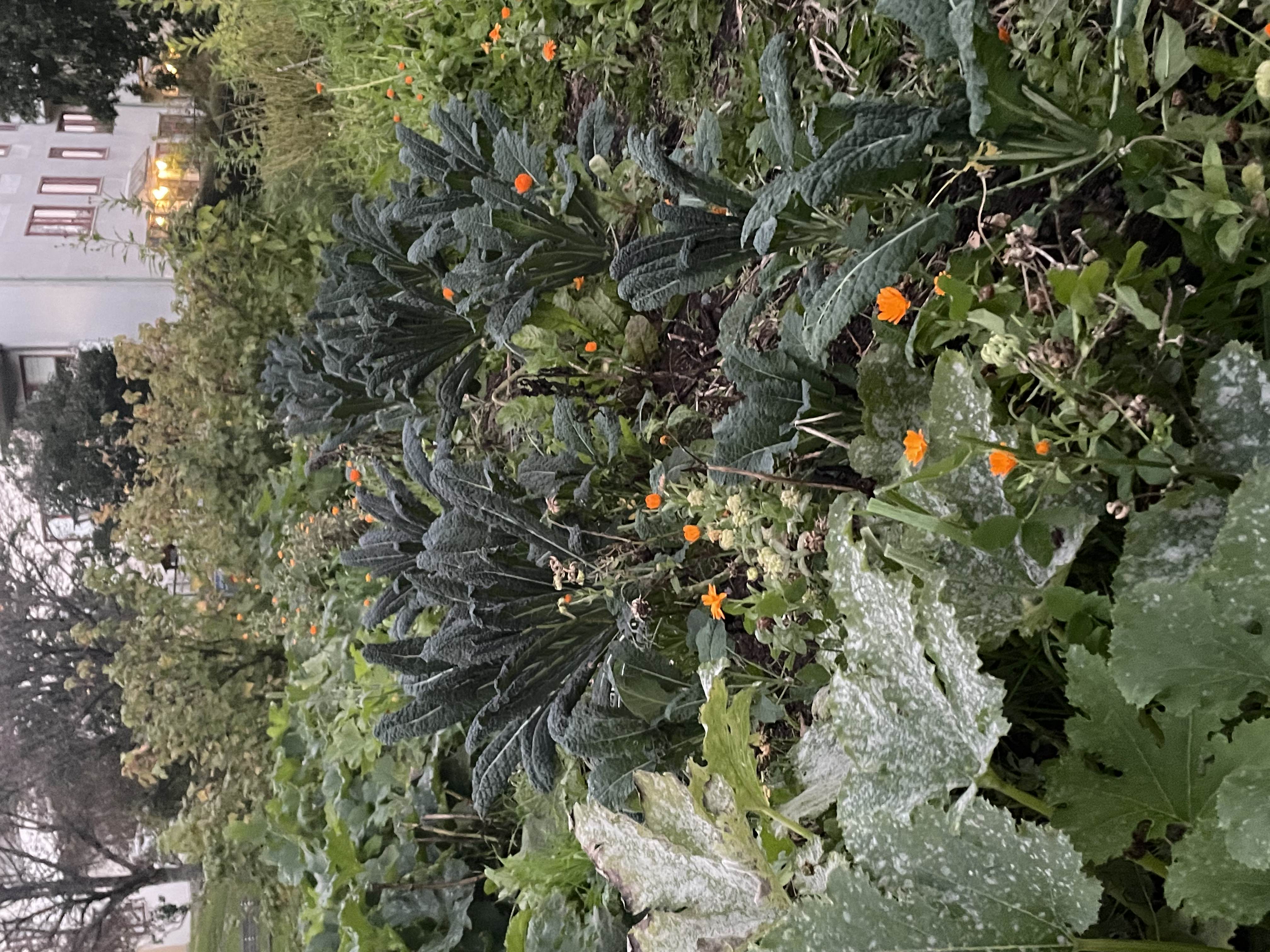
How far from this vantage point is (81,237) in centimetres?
411

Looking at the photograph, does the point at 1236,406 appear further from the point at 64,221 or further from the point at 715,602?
the point at 64,221

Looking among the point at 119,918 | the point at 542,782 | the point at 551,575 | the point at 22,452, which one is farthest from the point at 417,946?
the point at 119,918

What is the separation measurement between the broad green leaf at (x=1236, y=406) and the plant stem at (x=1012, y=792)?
1.07 ft

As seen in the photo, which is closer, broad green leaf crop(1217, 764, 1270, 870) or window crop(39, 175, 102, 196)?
broad green leaf crop(1217, 764, 1270, 870)

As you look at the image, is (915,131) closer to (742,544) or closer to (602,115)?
(742,544)

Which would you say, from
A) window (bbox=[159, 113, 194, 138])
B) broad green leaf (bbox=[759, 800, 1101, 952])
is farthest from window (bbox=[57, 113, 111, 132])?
broad green leaf (bbox=[759, 800, 1101, 952])

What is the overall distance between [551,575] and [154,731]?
3206 millimetres

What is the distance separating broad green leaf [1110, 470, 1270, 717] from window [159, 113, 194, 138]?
4633mm

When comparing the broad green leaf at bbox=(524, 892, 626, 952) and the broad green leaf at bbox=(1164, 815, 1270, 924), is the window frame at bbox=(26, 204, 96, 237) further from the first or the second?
the broad green leaf at bbox=(1164, 815, 1270, 924)

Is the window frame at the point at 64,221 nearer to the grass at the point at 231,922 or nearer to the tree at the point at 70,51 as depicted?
the tree at the point at 70,51

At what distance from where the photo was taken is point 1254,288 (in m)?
0.78

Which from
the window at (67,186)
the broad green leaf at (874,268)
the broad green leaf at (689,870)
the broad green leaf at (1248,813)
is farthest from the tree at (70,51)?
the broad green leaf at (1248,813)

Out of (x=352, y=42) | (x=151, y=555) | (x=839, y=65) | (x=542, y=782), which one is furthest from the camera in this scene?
(x=151, y=555)

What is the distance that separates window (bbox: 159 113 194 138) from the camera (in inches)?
157
